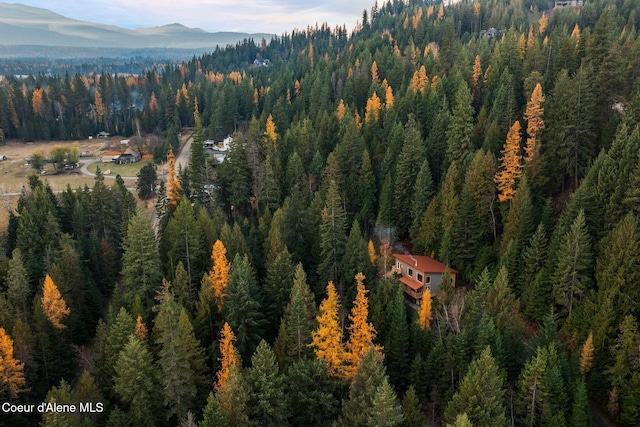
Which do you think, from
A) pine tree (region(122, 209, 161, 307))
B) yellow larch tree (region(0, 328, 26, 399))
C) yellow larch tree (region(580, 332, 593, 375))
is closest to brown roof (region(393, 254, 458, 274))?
yellow larch tree (region(580, 332, 593, 375))

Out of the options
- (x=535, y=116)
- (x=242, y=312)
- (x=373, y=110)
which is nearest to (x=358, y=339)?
(x=242, y=312)

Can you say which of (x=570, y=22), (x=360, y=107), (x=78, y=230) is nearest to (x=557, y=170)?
(x=360, y=107)

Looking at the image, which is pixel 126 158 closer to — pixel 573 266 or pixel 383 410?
pixel 383 410

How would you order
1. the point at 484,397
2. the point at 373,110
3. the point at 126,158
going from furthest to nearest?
1. the point at 126,158
2. the point at 373,110
3. the point at 484,397

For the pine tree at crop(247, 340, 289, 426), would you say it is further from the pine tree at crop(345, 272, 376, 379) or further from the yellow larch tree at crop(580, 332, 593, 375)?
the yellow larch tree at crop(580, 332, 593, 375)

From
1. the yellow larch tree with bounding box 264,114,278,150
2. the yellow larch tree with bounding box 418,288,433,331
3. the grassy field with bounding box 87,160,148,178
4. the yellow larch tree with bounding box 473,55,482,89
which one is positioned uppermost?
the yellow larch tree with bounding box 473,55,482,89

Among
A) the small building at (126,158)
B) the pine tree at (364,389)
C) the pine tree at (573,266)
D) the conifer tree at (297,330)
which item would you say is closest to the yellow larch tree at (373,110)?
the pine tree at (573,266)
